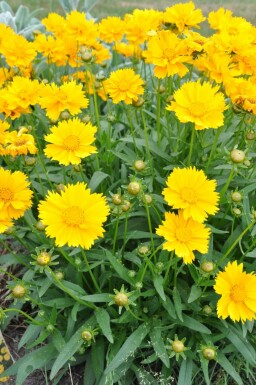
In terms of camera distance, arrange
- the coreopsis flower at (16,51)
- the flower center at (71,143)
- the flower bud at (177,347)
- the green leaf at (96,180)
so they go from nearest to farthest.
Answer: the flower bud at (177,347)
the flower center at (71,143)
the green leaf at (96,180)
the coreopsis flower at (16,51)

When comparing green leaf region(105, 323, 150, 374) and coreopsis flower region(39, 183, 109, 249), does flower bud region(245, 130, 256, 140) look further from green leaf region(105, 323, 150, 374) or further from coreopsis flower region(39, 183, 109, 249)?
green leaf region(105, 323, 150, 374)

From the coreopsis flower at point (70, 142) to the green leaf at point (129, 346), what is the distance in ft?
2.01

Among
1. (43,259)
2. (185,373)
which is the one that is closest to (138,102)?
(43,259)

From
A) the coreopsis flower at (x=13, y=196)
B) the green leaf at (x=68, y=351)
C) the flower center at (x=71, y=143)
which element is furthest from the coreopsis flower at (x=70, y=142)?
the green leaf at (x=68, y=351)

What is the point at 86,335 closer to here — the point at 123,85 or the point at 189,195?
the point at 189,195

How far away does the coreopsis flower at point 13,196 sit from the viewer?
142 centimetres

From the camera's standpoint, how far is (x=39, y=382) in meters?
1.82

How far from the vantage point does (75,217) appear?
4.20 ft

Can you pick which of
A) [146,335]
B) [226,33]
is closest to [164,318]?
[146,335]

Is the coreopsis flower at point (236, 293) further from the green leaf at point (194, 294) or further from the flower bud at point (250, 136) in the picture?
the flower bud at point (250, 136)

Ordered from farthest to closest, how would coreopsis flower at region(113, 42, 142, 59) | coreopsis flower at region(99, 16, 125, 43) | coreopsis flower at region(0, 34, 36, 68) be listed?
coreopsis flower at region(113, 42, 142, 59)
coreopsis flower at region(99, 16, 125, 43)
coreopsis flower at region(0, 34, 36, 68)

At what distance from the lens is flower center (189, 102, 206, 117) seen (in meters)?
1.46

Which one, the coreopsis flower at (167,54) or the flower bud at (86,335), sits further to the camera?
the coreopsis flower at (167,54)

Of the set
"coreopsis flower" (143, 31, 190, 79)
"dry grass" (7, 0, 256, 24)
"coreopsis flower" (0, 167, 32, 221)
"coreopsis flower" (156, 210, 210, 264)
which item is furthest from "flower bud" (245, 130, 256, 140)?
"dry grass" (7, 0, 256, 24)
